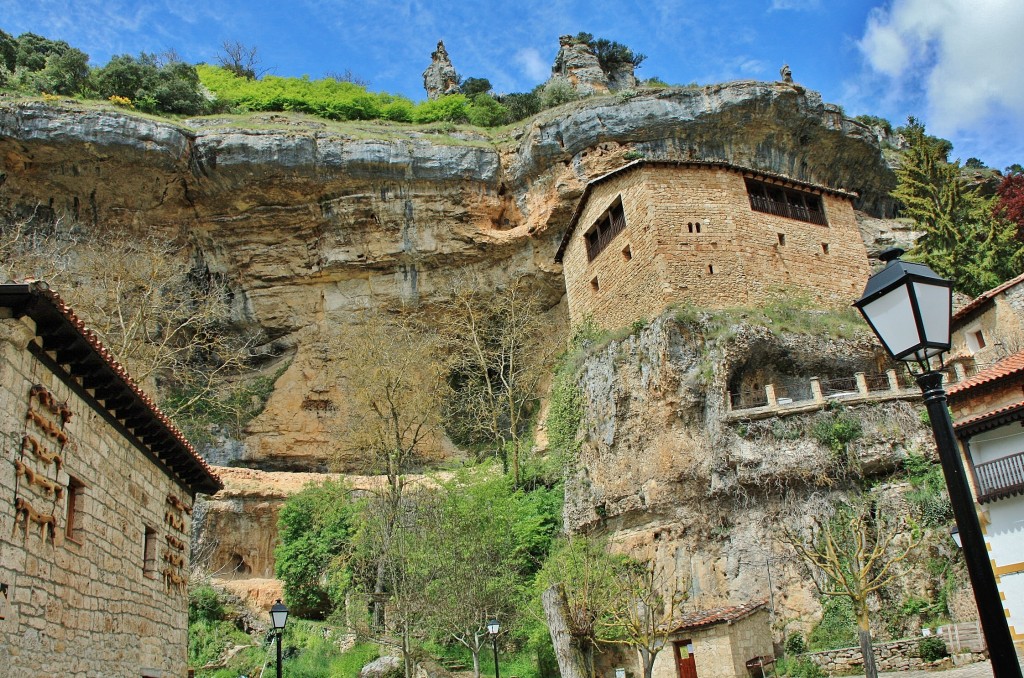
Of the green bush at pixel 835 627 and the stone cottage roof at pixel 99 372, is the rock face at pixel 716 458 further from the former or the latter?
the stone cottage roof at pixel 99 372

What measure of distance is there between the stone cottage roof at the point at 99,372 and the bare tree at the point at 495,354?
1895cm

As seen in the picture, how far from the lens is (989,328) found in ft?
85.7

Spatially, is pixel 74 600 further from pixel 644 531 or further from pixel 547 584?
pixel 644 531

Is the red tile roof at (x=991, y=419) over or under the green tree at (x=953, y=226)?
under

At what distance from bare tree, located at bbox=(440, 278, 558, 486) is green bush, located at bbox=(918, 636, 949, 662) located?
1763cm

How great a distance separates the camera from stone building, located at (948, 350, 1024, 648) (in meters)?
17.3

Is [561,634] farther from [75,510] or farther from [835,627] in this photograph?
[75,510]

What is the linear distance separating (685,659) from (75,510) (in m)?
14.0

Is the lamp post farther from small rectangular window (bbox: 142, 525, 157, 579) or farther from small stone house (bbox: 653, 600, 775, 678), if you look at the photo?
small stone house (bbox: 653, 600, 775, 678)

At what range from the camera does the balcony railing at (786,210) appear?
27.4 meters

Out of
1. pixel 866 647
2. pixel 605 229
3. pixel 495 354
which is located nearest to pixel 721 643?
pixel 866 647

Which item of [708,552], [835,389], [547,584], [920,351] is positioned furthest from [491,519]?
[920,351]

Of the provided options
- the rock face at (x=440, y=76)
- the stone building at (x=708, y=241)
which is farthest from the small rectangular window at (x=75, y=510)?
the rock face at (x=440, y=76)

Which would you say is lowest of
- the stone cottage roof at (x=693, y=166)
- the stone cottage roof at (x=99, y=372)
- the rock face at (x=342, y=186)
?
the stone cottage roof at (x=99, y=372)
